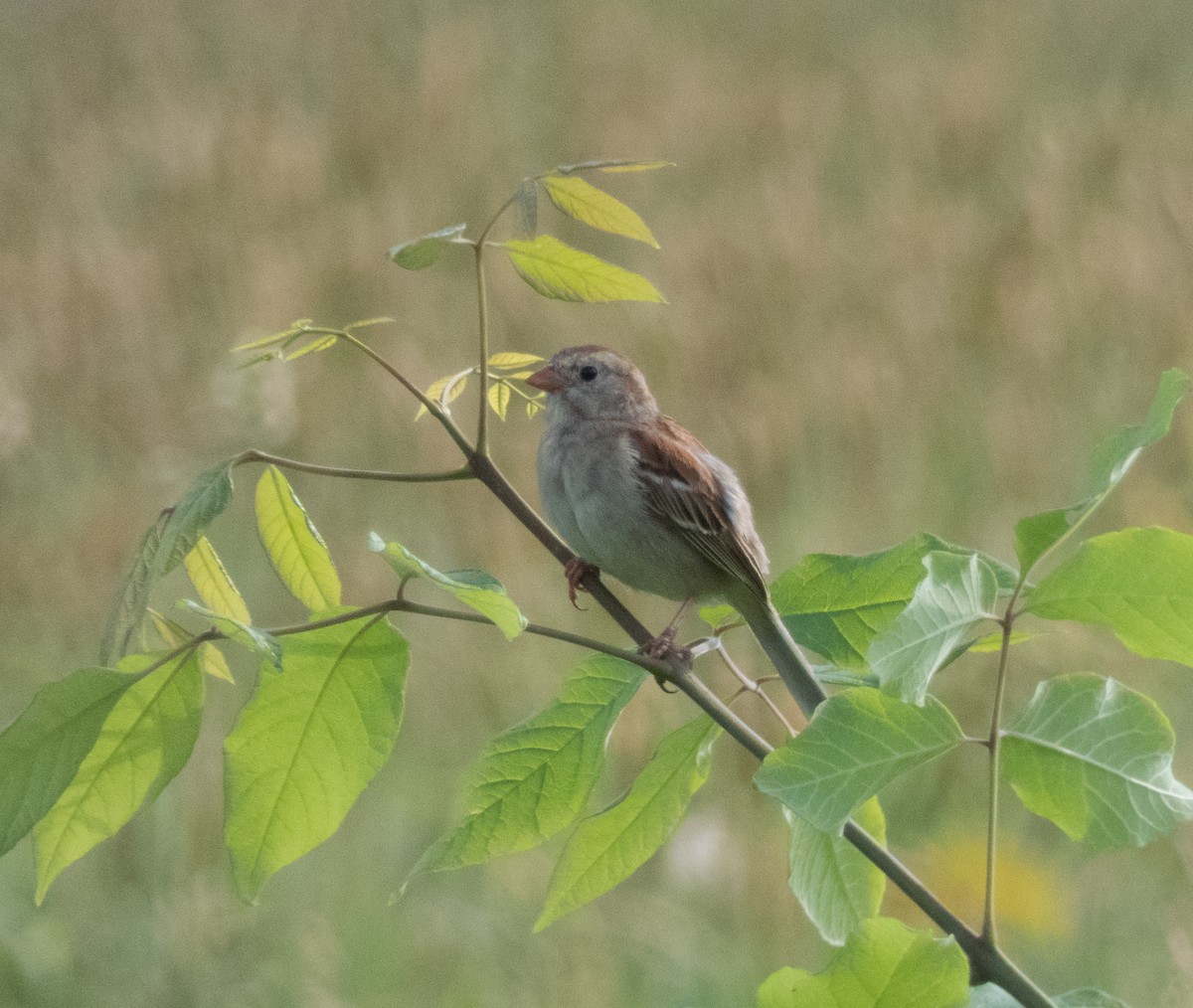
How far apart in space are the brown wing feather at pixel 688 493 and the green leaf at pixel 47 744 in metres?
1.42

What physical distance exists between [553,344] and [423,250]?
17.8 ft

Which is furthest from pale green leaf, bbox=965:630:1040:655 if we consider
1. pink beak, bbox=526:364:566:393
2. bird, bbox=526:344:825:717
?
pink beak, bbox=526:364:566:393

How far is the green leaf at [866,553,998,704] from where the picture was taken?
852mm

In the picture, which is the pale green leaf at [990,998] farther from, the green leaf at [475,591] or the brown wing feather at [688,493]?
the brown wing feather at [688,493]

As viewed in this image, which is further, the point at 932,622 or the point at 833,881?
the point at 833,881

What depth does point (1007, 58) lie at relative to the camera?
32.0 ft

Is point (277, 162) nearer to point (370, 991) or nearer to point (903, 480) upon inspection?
point (903, 480)

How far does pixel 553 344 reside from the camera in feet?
21.3

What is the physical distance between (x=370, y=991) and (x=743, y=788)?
130 centimetres

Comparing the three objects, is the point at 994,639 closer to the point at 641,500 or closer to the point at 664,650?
the point at 664,650

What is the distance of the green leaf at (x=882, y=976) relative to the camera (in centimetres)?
85

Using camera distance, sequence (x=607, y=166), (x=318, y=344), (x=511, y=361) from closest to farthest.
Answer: (x=607, y=166)
(x=318, y=344)
(x=511, y=361)

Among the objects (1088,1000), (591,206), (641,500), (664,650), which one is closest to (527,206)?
(591,206)

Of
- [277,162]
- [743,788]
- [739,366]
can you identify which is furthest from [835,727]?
[277,162]
